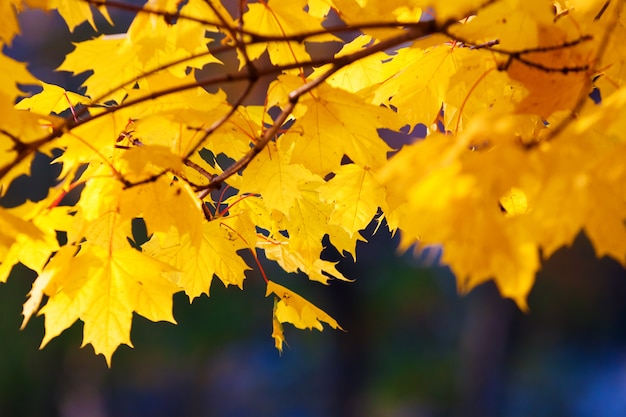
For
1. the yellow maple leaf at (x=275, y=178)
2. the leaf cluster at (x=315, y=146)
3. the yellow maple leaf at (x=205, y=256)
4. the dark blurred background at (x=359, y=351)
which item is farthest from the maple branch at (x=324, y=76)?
the dark blurred background at (x=359, y=351)

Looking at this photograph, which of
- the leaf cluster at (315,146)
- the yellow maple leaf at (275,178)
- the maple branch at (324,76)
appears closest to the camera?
the leaf cluster at (315,146)

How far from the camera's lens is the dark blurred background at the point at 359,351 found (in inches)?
267

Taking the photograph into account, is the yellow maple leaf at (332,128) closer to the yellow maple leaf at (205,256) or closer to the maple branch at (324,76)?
the maple branch at (324,76)

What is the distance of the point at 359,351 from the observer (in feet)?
24.1

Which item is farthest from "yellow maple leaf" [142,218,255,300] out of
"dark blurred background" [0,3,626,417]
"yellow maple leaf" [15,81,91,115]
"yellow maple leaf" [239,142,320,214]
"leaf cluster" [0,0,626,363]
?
"dark blurred background" [0,3,626,417]

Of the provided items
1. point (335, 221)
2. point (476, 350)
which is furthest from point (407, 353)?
point (335, 221)

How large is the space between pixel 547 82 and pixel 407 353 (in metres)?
7.05

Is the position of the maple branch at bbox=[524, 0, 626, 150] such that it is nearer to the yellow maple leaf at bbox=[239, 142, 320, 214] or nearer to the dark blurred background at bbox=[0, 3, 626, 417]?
the yellow maple leaf at bbox=[239, 142, 320, 214]

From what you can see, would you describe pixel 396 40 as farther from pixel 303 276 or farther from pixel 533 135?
pixel 303 276

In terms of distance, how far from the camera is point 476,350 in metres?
6.53

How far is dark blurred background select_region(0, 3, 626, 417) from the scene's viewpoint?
22.3 feet

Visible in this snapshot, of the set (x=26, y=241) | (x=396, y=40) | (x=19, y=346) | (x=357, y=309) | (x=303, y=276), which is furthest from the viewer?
(x=357, y=309)

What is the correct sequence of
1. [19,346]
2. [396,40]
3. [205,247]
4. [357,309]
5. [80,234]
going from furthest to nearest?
[357,309], [19,346], [205,247], [80,234], [396,40]

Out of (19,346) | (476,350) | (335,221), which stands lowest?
(476,350)
